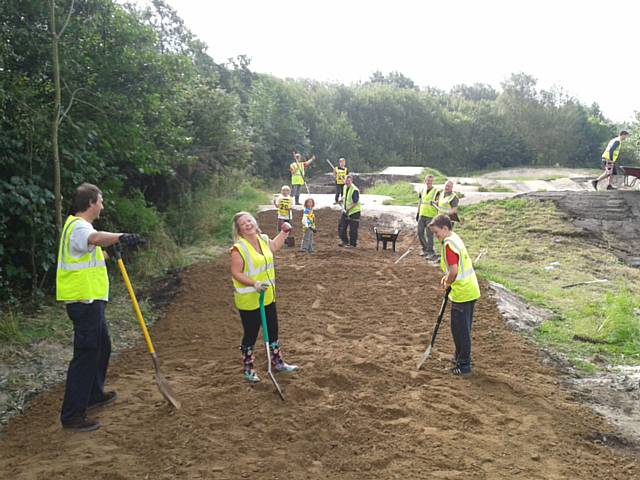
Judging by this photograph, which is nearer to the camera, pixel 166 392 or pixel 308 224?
pixel 166 392

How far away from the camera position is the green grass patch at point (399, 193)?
20.4 metres

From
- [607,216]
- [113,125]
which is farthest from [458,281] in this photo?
[607,216]

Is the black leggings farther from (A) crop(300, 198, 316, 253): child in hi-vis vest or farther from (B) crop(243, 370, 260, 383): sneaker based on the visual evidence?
(A) crop(300, 198, 316, 253): child in hi-vis vest

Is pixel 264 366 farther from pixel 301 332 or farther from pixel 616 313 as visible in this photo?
pixel 616 313

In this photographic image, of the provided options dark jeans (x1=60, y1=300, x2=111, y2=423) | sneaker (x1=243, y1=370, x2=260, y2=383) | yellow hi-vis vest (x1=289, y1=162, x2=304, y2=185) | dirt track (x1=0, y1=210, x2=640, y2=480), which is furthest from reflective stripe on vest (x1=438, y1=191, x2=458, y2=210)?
yellow hi-vis vest (x1=289, y1=162, x2=304, y2=185)

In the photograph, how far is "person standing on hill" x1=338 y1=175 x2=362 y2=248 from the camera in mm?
12016

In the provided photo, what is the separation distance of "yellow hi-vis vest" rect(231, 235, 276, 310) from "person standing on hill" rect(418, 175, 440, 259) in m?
6.81

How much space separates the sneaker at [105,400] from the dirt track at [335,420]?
115 mm

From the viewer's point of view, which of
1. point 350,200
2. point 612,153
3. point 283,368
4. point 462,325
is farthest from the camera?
point 612,153

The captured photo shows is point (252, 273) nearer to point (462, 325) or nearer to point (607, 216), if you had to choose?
point (462, 325)

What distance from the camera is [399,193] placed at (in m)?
22.8

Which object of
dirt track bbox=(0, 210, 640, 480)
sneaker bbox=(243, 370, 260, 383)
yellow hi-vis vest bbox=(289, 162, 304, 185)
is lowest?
dirt track bbox=(0, 210, 640, 480)

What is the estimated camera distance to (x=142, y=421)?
4172 mm

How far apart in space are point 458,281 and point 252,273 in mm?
2069
